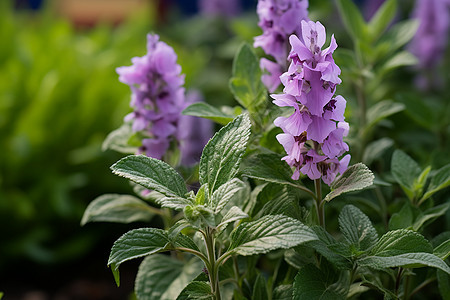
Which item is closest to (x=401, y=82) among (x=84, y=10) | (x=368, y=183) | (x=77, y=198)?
(x=77, y=198)

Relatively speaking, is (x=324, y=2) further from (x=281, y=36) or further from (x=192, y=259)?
(x=192, y=259)

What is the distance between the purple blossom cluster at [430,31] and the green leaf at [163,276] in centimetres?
83

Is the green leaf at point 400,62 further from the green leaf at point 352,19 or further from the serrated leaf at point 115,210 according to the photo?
the serrated leaf at point 115,210

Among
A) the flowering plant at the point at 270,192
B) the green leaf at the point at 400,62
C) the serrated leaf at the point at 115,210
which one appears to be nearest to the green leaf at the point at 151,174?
the flowering plant at the point at 270,192

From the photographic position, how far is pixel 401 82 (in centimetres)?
181

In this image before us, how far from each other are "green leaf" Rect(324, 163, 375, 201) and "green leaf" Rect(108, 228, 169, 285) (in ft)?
0.56

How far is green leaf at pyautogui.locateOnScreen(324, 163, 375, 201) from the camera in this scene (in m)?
0.54

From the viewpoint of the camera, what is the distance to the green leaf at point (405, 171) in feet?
2.35

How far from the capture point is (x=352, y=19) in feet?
3.23

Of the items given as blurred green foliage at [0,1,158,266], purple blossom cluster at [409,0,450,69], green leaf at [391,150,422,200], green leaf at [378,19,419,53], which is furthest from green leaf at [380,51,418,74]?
blurred green foliage at [0,1,158,266]

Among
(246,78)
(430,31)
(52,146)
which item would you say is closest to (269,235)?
(246,78)

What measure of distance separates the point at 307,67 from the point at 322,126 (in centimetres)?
6

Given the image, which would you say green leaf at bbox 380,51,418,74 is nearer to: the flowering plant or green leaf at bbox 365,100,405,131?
green leaf at bbox 365,100,405,131

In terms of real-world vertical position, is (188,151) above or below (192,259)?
above
